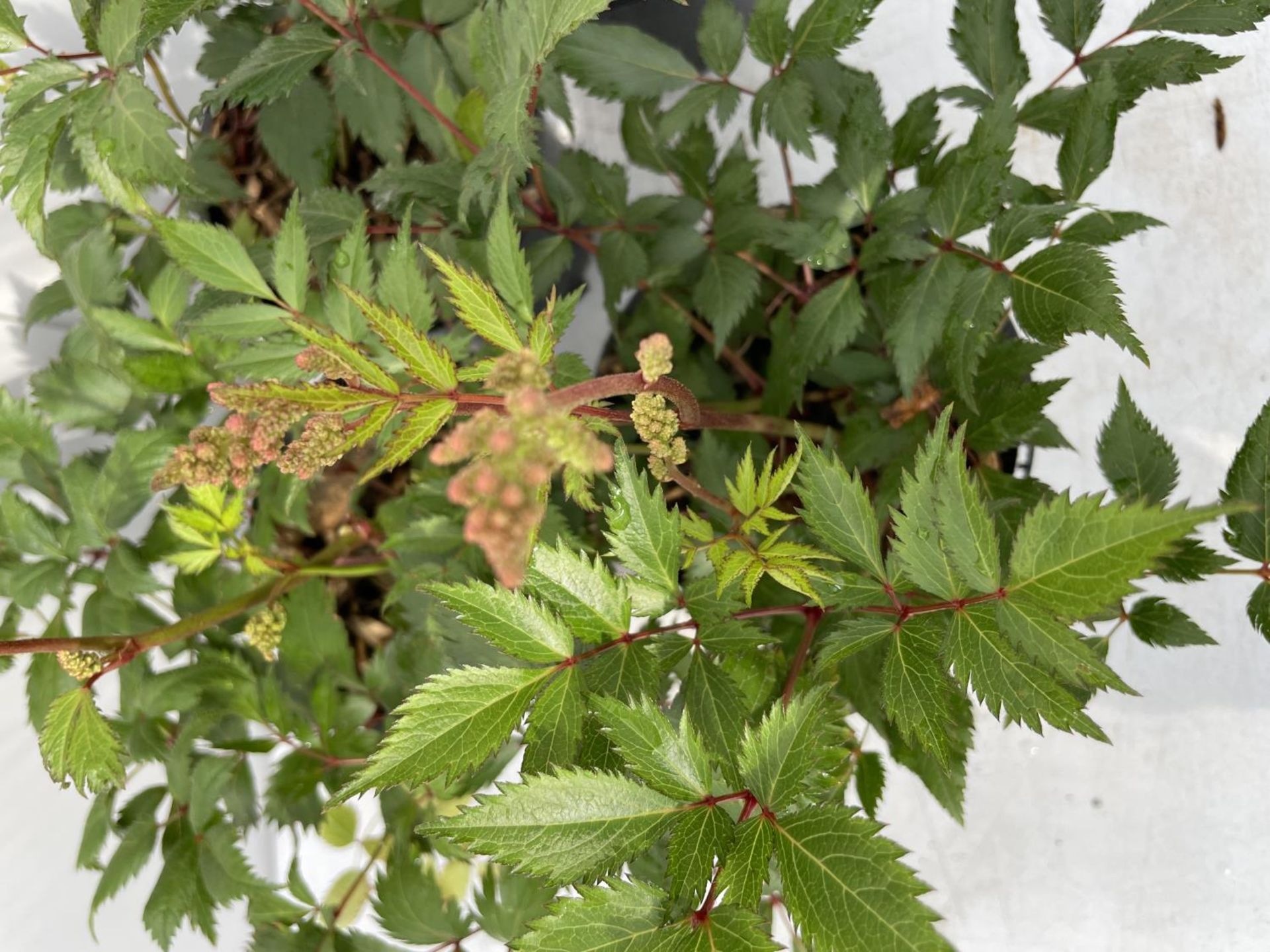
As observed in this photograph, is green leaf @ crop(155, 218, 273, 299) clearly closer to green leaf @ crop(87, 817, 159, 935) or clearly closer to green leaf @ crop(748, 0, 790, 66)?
green leaf @ crop(748, 0, 790, 66)

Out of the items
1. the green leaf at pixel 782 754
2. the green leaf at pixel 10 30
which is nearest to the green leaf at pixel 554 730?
the green leaf at pixel 782 754

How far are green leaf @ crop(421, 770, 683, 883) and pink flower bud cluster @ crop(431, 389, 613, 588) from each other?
21 cm

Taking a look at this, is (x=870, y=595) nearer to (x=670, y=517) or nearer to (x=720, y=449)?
(x=670, y=517)

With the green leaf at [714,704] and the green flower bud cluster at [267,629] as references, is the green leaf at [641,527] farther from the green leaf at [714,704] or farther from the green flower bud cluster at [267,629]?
the green flower bud cluster at [267,629]

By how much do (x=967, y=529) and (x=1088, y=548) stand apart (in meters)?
0.07

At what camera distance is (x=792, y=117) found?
799mm

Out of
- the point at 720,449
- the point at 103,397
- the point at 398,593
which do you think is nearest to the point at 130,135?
the point at 103,397

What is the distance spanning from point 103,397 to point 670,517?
0.75m

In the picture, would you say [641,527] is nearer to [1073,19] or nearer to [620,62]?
[620,62]

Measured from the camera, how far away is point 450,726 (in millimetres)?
584

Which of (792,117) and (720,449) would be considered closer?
(792,117)

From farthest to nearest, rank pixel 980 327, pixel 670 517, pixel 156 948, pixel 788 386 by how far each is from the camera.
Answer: pixel 156 948
pixel 788 386
pixel 980 327
pixel 670 517

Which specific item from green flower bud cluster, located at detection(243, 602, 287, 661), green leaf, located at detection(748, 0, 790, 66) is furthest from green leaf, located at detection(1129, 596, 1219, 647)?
green flower bud cluster, located at detection(243, 602, 287, 661)

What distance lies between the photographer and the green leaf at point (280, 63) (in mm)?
754
